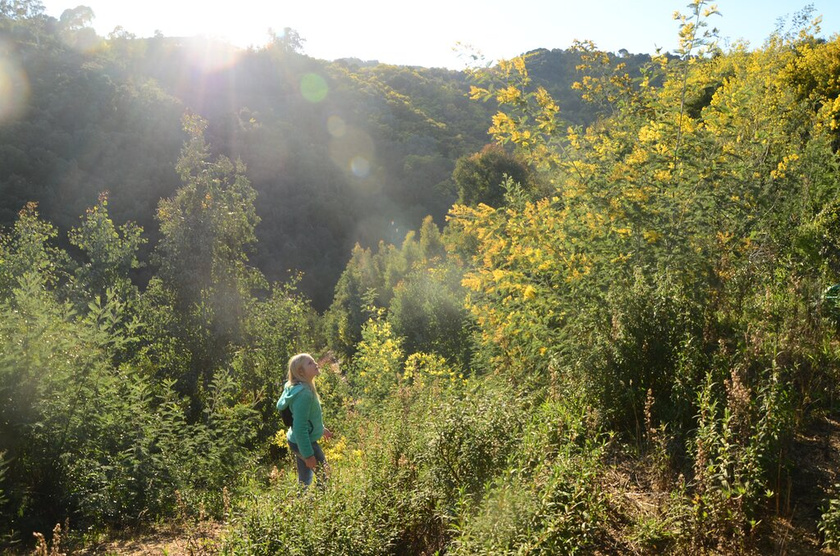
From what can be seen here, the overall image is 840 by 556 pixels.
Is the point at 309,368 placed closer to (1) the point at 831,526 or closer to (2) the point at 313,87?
(1) the point at 831,526

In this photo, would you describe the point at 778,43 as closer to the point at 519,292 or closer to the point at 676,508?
the point at 519,292

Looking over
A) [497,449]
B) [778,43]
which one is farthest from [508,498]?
[778,43]

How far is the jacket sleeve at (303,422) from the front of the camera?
438cm

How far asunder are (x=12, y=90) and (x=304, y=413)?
44.2 m

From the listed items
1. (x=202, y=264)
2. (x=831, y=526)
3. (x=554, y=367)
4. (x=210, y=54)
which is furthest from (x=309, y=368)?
(x=210, y=54)

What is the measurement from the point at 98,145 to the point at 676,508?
142 ft

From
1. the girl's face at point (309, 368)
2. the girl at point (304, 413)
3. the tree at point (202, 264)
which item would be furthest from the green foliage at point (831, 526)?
the tree at point (202, 264)

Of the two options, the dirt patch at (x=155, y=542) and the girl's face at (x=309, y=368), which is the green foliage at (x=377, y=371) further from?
the girl's face at (x=309, y=368)

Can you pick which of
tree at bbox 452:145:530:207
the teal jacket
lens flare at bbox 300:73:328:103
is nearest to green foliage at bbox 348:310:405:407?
the teal jacket

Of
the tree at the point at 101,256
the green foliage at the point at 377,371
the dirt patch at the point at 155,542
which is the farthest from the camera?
the tree at the point at 101,256

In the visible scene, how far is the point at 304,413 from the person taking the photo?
14.6ft

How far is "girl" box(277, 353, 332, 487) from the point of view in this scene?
4.39 metres

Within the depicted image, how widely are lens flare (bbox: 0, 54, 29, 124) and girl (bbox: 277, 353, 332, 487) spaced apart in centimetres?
4005

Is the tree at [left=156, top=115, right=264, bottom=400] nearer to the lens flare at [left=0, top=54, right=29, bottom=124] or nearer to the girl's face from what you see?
the girl's face
